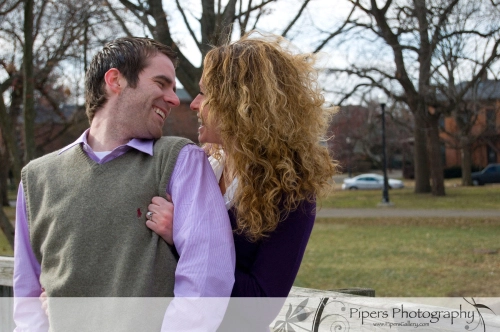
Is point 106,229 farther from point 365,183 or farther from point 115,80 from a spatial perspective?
point 365,183

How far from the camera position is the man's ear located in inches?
86.3

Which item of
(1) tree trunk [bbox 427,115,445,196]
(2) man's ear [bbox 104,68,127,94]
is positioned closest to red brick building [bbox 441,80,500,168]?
(1) tree trunk [bbox 427,115,445,196]

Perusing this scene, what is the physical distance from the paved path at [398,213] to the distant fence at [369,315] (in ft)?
46.4

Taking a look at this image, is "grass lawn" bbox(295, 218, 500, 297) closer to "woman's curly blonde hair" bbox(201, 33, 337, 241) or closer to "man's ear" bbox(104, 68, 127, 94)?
"woman's curly blonde hair" bbox(201, 33, 337, 241)

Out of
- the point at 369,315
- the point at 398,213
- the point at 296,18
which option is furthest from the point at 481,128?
the point at 369,315

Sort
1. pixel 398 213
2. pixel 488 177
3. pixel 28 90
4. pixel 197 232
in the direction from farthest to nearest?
1. pixel 488 177
2. pixel 398 213
3. pixel 28 90
4. pixel 197 232

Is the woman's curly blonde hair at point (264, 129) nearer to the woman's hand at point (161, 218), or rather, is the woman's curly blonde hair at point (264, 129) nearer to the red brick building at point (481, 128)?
the woman's hand at point (161, 218)

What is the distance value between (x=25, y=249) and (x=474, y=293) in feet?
20.8

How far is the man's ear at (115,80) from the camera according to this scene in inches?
86.3

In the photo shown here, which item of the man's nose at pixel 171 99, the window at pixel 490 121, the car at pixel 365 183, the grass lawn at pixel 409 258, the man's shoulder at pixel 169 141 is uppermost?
the window at pixel 490 121

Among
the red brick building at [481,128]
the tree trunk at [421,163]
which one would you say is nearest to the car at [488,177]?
the red brick building at [481,128]

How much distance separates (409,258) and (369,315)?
25.2 feet

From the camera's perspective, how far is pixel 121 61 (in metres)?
2.19

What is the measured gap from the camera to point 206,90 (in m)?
2.19
